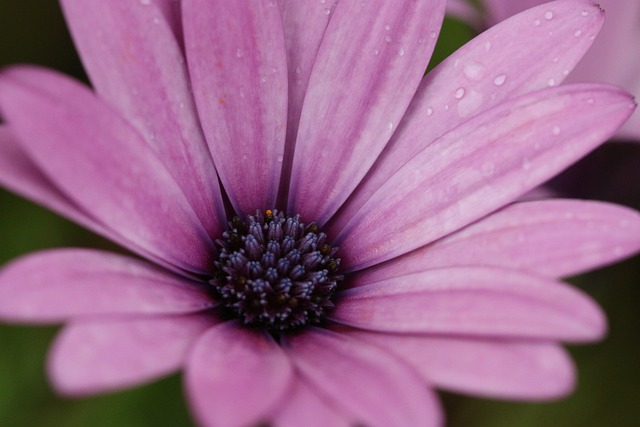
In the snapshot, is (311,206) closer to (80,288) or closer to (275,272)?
(275,272)

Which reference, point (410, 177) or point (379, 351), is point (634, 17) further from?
point (379, 351)

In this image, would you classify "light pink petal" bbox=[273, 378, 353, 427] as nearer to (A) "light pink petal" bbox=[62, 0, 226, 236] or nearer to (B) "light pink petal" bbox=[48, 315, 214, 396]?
(B) "light pink petal" bbox=[48, 315, 214, 396]

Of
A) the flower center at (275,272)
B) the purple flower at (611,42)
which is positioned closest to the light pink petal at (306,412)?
the flower center at (275,272)

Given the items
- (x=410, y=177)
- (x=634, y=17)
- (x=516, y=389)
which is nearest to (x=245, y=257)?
(x=410, y=177)

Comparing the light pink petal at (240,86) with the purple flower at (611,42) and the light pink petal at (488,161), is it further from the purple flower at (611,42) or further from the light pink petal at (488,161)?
the purple flower at (611,42)

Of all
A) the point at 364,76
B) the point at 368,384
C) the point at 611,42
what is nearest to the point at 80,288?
the point at 368,384

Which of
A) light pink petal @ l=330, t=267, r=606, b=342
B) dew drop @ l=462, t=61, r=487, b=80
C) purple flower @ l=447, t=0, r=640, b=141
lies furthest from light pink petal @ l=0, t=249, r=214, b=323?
purple flower @ l=447, t=0, r=640, b=141
